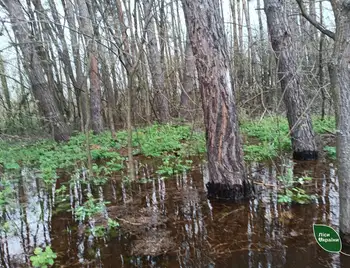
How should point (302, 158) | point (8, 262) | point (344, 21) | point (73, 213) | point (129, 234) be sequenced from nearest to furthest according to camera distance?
point (344, 21) → point (8, 262) → point (129, 234) → point (73, 213) → point (302, 158)

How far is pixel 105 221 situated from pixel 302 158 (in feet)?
13.4

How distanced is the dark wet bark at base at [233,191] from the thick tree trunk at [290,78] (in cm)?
227

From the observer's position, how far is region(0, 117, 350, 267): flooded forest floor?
9.16 feet

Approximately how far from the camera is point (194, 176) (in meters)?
5.31

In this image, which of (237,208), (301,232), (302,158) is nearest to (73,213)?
(237,208)

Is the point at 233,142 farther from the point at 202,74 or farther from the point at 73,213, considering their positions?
the point at 73,213

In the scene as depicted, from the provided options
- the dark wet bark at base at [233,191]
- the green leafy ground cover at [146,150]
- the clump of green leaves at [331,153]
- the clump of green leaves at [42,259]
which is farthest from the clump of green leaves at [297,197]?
the clump of green leaves at [42,259]

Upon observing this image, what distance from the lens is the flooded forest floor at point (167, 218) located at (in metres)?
2.79

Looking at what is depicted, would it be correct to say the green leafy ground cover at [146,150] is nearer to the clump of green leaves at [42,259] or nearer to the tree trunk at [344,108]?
the tree trunk at [344,108]

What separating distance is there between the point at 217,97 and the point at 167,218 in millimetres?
1682

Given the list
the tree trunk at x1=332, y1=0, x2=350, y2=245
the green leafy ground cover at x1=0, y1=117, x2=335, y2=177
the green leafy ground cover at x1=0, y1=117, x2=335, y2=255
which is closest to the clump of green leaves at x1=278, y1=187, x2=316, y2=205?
the green leafy ground cover at x1=0, y1=117, x2=335, y2=255

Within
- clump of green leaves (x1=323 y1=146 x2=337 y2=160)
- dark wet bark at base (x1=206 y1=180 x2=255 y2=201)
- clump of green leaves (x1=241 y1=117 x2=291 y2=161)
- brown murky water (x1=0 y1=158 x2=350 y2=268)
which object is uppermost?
clump of green leaves (x1=241 y1=117 x2=291 y2=161)

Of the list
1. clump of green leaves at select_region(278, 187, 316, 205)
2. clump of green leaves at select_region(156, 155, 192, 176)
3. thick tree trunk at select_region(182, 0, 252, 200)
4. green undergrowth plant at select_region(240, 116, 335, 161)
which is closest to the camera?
clump of green leaves at select_region(278, 187, 316, 205)

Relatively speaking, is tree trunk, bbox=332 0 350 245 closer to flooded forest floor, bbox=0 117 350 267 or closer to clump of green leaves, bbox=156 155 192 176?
flooded forest floor, bbox=0 117 350 267
